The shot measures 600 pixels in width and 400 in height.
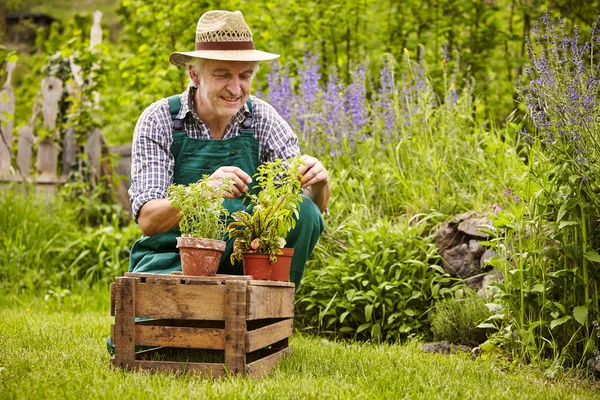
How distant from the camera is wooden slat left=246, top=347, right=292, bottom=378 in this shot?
2.65 meters

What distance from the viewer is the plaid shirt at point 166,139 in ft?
10.5

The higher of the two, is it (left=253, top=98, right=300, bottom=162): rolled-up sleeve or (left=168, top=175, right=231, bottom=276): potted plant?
(left=253, top=98, right=300, bottom=162): rolled-up sleeve

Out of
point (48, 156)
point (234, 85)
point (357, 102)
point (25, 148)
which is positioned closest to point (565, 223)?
point (234, 85)

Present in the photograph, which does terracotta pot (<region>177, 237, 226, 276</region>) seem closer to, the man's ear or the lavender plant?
the man's ear

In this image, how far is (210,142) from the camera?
3.39 metres

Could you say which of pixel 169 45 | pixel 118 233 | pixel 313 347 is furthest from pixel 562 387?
pixel 169 45

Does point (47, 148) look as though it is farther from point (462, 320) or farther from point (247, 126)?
point (462, 320)

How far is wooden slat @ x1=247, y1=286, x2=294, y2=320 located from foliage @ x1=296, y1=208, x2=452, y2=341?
807mm

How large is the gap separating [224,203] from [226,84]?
521 mm

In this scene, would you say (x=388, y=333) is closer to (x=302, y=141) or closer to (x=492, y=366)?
(x=492, y=366)

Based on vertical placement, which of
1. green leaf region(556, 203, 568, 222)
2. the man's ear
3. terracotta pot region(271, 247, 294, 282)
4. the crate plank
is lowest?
the crate plank

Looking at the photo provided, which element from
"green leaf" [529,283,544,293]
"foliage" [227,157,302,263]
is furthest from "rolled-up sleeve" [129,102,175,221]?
"green leaf" [529,283,544,293]

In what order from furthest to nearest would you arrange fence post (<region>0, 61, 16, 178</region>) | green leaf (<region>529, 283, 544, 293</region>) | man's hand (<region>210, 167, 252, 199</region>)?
fence post (<region>0, 61, 16, 178</region>)
green leaf (<region>529, 283, 544, 293</region>)
man's hand (<region>210, 167, 252, 199</region>)

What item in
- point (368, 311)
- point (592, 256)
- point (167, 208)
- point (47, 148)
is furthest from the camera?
point (47, 148)
